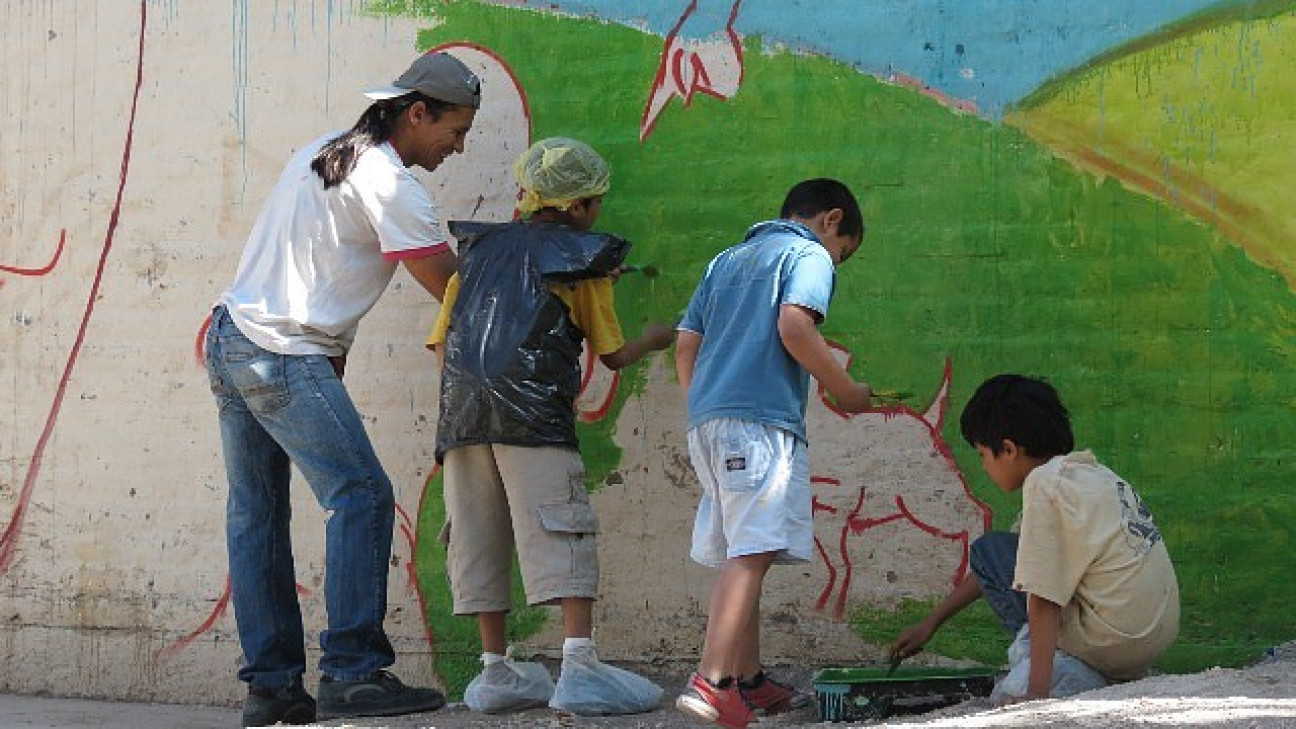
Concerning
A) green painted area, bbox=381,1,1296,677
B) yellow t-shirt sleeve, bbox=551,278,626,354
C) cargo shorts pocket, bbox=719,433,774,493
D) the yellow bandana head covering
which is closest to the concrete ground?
green painted area, bbox=381,1,1296,677

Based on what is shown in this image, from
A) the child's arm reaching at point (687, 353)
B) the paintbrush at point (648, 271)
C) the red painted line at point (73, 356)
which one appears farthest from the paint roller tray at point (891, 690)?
the red painted line at point (73, 356)

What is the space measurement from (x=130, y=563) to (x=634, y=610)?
61.7 inches

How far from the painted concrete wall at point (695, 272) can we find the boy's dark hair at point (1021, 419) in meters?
0.34

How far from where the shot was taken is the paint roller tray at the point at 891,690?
14.8ft

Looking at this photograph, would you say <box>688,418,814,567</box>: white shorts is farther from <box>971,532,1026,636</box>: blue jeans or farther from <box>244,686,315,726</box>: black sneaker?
<box>244,686,315,726</box>: black sneaker

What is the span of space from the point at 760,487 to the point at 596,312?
72 cm

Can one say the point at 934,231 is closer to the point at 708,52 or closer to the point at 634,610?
the point at 708,52

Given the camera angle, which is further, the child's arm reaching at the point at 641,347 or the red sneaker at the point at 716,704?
the child's arm reaching at the point at 641,347

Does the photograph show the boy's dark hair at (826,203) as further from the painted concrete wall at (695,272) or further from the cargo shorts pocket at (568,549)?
the cargo shorts pocket at (568,549)

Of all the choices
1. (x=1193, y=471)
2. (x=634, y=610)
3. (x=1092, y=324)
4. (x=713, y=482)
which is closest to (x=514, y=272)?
(x=713, y=482)

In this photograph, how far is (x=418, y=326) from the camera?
557 cm

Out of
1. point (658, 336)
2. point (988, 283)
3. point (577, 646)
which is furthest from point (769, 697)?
point (988, 283)

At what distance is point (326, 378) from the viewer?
4.73 m

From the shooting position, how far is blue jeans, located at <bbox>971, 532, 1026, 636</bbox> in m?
4.64
